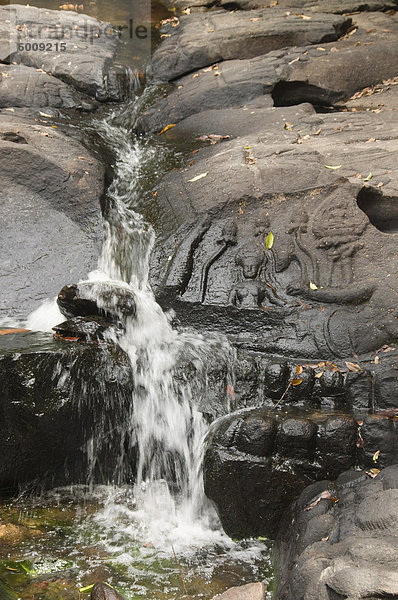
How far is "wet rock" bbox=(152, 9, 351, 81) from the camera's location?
860cm

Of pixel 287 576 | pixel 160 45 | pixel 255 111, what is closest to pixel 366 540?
pixel 287 576

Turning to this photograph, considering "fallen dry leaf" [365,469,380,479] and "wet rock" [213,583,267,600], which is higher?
"fallen dry leaf" [365,469,380,479]

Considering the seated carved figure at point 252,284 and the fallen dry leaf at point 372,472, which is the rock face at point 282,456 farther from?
the seated carved figure at point 252,284

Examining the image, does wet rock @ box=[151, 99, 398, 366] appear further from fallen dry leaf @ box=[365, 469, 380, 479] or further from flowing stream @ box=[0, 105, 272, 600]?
fallen dry leaf @ box=[365, 469, 380, 479]

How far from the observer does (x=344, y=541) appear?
305 centimetres

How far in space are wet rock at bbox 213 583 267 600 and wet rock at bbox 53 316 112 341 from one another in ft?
6.51

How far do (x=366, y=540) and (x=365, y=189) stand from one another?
3311 millimetres

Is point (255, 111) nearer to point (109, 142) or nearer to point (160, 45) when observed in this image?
point (109, 142)

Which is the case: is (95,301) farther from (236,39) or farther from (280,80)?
(236,39)

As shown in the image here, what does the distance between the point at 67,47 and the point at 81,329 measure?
18.6ft

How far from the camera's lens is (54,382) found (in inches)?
168

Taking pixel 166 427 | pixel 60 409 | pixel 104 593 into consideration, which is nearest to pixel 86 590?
pixel 104 593

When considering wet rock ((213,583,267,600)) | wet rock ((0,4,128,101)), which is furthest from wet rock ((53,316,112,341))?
wet rock ((0,4,128,101))

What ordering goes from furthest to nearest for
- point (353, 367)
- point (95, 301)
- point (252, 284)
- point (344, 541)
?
point (252, 284) → point (95, 301) → point (353, 367) → point (344, 541)
